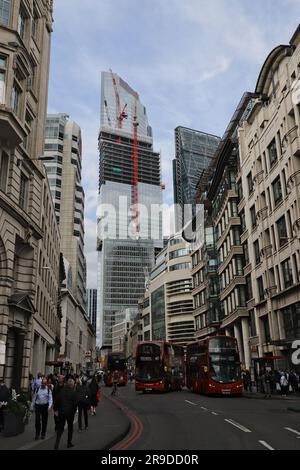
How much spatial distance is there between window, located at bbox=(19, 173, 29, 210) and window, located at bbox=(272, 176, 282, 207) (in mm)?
23904

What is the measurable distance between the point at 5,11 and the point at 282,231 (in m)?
29.1

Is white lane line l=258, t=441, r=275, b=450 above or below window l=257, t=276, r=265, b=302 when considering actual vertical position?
below

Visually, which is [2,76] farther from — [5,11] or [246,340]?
[246,340]

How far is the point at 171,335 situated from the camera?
125m

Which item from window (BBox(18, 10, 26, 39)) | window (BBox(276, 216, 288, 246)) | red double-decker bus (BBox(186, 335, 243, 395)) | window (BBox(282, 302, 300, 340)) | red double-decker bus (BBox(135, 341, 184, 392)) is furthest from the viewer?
window (BBox(276, 216, 288, 246))

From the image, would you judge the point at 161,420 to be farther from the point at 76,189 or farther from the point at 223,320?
the point at 76,189

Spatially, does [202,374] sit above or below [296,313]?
below

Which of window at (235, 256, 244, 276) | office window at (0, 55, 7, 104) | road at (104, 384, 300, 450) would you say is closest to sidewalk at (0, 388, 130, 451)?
road at (104, 384, 300, 450)

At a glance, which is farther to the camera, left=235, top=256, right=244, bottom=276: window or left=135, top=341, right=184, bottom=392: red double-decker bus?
left=235, top=256, right=244, bottom=276: window

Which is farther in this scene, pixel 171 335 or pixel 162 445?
pixel 171 335

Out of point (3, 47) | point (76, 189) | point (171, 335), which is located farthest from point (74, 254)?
point (3, 47)

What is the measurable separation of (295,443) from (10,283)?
59.8ft

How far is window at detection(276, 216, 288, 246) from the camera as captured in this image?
136ft

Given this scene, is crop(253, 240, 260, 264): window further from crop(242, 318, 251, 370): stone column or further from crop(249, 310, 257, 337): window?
crop(242, 318, 251, 370): stone column
